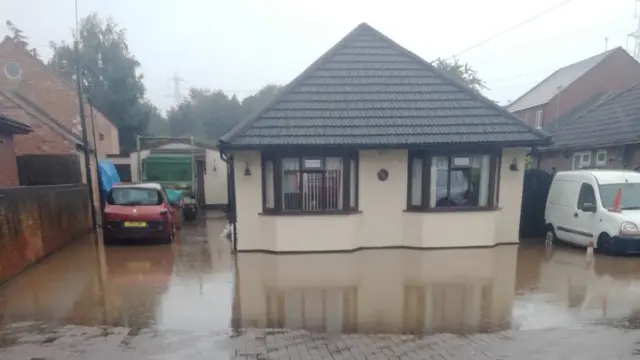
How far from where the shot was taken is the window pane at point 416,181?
9789 mm

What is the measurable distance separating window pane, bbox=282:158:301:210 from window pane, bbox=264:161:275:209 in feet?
0.97

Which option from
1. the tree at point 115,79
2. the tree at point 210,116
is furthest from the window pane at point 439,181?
the tree at point 210,116

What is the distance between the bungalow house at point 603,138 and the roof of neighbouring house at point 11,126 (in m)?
16.9

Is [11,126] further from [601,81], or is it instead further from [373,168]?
[601,81]

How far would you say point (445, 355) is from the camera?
178 inches

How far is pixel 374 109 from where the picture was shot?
996cm

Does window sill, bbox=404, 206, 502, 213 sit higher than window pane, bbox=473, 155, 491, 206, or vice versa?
window pane, bbox=473, 155, 491, 206

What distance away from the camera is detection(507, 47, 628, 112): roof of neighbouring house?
27.5 m

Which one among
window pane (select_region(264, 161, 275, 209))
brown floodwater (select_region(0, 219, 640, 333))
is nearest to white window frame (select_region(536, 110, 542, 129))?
brown floodwater (select_region(0, 219, 640, 333))

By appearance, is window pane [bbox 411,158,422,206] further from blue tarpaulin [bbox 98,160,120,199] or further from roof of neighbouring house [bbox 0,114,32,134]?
blue tarpaulin [bbox 98,160,120,199]

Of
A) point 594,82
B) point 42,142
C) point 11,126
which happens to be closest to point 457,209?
point 11,126

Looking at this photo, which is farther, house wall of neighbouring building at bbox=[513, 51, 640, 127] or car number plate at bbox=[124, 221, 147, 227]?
house wall of neighbouring building at bbox=[513, 51, 640, 127]

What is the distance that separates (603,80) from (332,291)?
29517 mm

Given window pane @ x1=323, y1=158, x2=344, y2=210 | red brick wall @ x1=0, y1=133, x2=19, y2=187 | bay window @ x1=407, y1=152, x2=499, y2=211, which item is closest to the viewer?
window pane @ x1=323, y1=158, x2=344, y2=210
